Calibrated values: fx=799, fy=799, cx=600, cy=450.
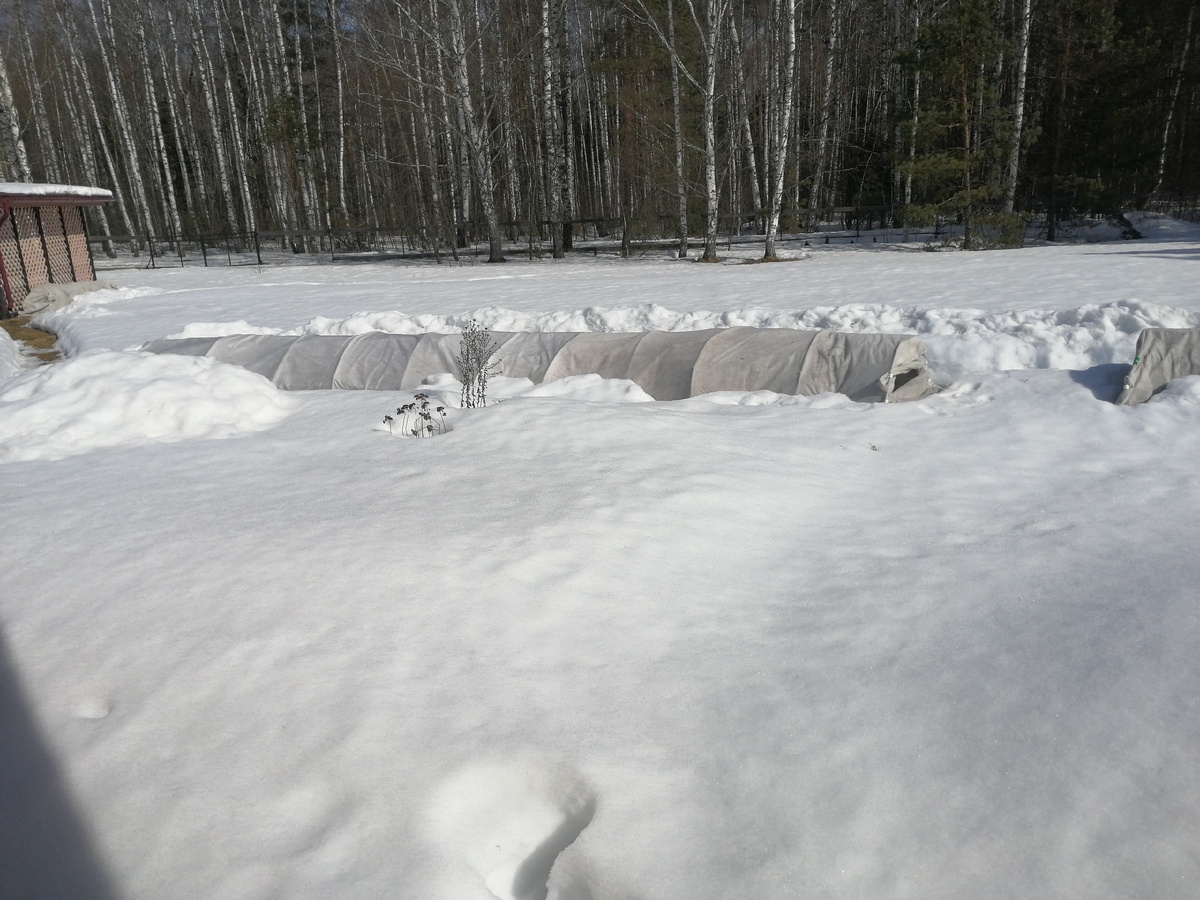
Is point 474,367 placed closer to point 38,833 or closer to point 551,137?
point 38,833

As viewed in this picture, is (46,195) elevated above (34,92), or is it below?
below

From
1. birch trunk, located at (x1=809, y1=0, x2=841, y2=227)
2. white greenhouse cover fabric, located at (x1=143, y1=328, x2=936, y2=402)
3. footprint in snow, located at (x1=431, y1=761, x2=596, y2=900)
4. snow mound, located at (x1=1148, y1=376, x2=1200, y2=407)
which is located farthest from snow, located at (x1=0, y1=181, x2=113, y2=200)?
birch trunk, located at (x1=809, y1=0, x2=841, y2=227)

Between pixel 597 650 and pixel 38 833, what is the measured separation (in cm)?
155

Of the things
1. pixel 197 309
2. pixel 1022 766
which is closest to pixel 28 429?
pixel 1022 766

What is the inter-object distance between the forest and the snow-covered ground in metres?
12.9

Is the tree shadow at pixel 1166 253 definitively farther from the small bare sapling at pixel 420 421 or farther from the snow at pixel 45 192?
the snow at pixel 45 192

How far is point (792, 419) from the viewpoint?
527cm

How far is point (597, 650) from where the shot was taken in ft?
8.73

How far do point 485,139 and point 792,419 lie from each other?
683 inches

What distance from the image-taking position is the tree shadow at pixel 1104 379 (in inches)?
218

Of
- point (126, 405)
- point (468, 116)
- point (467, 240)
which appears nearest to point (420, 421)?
point (126, 405)

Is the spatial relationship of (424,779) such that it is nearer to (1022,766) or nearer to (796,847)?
(796,847)

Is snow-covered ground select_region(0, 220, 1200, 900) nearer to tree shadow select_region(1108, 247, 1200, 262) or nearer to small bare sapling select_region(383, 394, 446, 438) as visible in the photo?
small bare sapling select_region(383, 394, 446, 438)

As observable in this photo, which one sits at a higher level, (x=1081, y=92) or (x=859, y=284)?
(x=1081, y=92)
